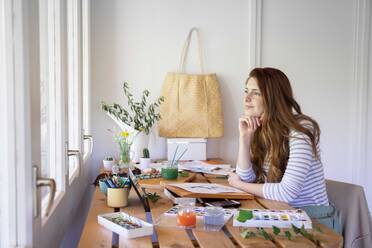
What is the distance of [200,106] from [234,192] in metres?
1.21

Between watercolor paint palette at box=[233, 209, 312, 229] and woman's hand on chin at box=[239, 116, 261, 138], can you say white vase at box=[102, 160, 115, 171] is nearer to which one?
woman's hand on chin at box=[239, 116, 261, 138]

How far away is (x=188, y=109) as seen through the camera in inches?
112

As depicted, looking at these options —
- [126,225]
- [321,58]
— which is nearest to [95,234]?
[126,225]

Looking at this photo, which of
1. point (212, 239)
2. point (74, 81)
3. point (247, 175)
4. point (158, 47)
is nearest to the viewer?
point (212, 239)

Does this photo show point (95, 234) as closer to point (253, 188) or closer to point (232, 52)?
point (253, 188)

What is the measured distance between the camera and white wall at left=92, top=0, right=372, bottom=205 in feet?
9.48

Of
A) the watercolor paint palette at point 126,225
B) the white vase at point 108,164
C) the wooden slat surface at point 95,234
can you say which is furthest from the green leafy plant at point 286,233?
the white vase at point 108,164

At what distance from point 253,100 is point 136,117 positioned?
3.39 feet

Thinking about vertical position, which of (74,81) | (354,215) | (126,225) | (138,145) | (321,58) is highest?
(321,58)

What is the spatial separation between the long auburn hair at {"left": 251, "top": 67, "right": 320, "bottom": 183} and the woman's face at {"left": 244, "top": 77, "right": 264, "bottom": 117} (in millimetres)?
24

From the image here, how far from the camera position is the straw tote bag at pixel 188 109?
9.31 feet

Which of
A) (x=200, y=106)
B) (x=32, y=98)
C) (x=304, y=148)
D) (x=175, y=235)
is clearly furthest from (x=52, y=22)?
(x=200, y=106)

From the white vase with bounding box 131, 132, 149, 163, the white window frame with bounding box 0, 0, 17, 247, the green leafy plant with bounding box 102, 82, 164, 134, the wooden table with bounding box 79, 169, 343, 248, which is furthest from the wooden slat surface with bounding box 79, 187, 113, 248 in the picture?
the green leafy plant with bounding box 102, 82, 164, 134

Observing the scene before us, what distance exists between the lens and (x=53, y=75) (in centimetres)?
165
